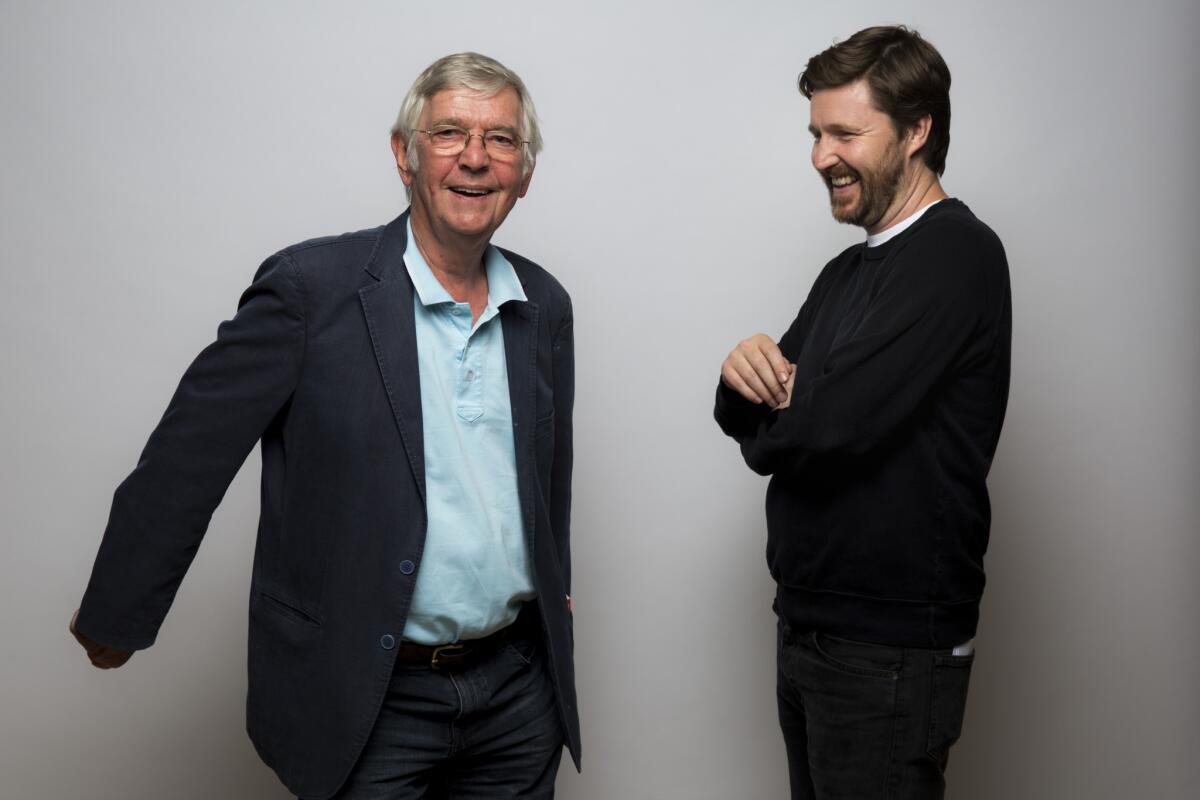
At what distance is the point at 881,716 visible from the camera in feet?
6.06

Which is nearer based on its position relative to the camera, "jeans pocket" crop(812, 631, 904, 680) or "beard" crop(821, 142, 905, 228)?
"jeans pocket" crop(812, 631, 904, 680)

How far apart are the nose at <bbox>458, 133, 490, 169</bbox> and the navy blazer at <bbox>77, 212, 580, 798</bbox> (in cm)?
21

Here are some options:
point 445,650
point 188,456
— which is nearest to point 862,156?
point 445,650

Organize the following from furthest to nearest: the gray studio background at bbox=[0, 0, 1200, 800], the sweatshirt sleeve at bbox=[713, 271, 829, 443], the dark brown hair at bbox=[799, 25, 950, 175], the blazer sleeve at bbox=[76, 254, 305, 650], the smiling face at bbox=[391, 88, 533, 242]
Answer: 1. the gray studio background at bbox=[0, 0, 1200, 800]
2. the sweatshirt sleeve at bbox=[713, 271, 829, 443]
3. the dark brown hair at bbox=[799, 25, 950, 175]
4. the smiling face at bbox=[391, 88, 533, 242]
5. the blazer sleeve at bbox=[76, 254, 305, 650]

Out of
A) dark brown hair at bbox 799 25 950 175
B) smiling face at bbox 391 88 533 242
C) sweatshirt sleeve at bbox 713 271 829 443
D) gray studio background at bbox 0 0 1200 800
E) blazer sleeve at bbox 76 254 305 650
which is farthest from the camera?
gray studio background at bbox 0 0 1200 800

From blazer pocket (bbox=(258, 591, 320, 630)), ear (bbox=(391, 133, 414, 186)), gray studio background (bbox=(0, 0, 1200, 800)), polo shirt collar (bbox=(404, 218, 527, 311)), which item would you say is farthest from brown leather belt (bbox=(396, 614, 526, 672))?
gray studio background (bbox=(0, 0, 1200, 800))

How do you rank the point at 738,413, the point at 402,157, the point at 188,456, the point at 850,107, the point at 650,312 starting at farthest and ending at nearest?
the point at 650,312 < the point at 738,413 < the point at 850,107 < the point at 402,157 < the point at 188,456

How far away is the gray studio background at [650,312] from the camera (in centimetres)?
283

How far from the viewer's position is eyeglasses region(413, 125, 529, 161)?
5.96ft

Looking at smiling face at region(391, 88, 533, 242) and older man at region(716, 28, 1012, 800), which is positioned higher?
smiling face at region(391, 88, 533, 242)

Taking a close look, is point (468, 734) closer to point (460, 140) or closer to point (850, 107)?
point (460, 140)

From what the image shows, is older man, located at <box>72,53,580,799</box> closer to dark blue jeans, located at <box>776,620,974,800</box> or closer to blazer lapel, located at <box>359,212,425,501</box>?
blazer lapel, located at <box>359,212,425,501</box>

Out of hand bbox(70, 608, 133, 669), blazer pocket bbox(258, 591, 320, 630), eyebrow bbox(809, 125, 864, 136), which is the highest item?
eyebrow bbox(809, 125, 864, 136)

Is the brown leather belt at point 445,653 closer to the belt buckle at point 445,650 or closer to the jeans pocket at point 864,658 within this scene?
the belt buckle at point 445,650
